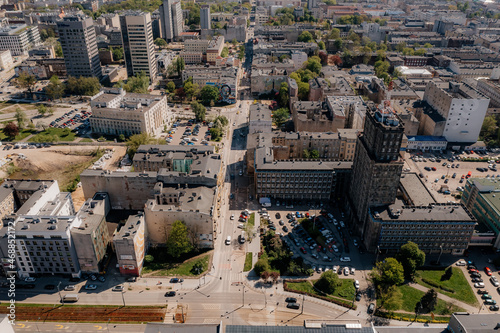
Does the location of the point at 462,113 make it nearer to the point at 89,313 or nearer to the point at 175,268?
the point at 175,268

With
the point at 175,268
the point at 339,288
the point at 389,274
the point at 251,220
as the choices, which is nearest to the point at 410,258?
the point at 389,274

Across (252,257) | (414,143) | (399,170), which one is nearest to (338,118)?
(414,143)

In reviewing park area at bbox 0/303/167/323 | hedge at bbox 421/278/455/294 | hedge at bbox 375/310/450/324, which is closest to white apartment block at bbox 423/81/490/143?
hedge at bbox 421/278/455/294

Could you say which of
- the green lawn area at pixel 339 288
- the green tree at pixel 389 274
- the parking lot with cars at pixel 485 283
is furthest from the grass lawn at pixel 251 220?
the parking lot with cars at pixel 485 283

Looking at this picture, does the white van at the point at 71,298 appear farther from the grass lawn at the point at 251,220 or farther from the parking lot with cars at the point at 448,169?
the parking lot with cars at the point at 448,169

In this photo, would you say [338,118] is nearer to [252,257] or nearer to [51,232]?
[252,257]
